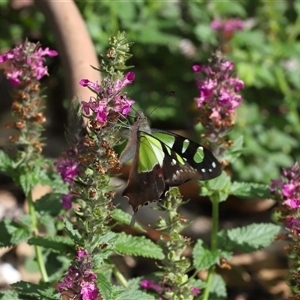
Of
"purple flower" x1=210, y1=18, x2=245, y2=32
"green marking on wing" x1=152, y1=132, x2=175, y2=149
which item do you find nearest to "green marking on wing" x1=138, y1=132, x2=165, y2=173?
"green marking on wing" x1=152, y1=132, x2=175, y2=149

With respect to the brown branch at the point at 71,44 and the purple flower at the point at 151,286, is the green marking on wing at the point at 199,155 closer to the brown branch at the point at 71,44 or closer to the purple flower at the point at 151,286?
the purple flower at the point at 151,286

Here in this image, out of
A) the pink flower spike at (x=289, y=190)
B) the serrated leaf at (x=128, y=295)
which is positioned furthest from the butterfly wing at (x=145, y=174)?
the pink flower spike at (x=289, y=190)

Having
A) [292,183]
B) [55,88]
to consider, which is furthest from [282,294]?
[55,88]

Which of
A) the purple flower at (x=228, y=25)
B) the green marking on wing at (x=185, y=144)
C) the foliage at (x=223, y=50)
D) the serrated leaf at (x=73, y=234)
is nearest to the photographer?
the serrated leaf at (x=73, y=234)

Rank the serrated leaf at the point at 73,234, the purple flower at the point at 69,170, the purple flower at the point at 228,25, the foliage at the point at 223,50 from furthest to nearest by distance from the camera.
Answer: the purple flower at the point at 228,25
the foliage at the point at 223,50
the purple flower at the point at 69,170
the serrated leaf at the point at 73,234

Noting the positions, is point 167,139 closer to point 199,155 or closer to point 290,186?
point 199,155

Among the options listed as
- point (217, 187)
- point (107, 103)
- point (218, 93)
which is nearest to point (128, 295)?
point (217, 187)

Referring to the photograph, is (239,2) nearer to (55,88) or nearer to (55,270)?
(55,88)
